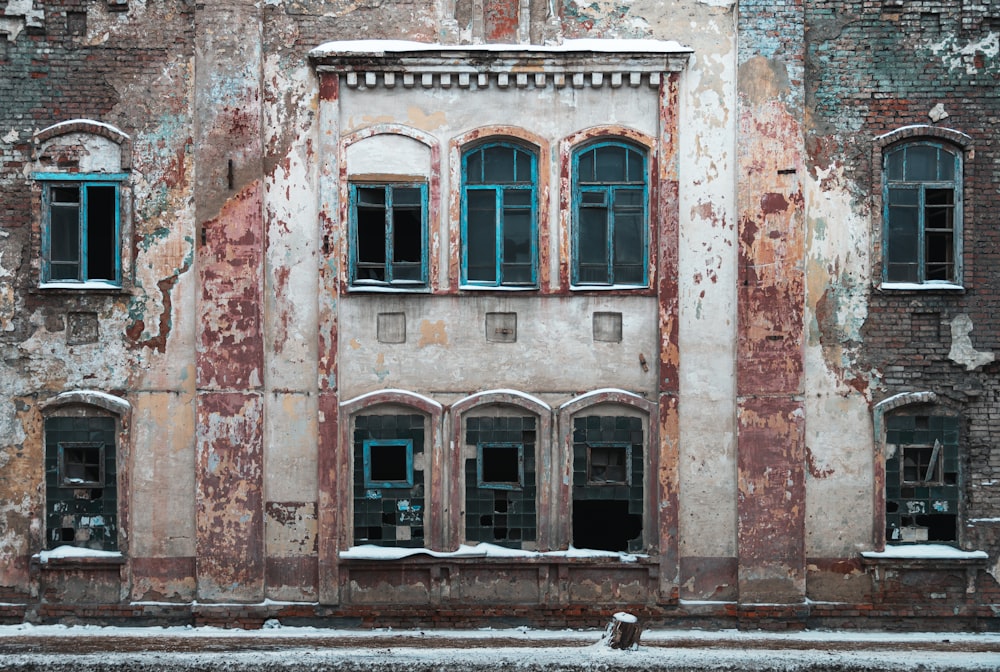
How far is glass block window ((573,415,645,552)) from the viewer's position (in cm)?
1057

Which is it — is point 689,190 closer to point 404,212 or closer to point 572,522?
point 404,212

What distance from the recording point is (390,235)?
34.8 feet

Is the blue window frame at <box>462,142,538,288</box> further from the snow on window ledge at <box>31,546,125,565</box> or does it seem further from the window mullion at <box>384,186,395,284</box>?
the snow on window ledge at <box>31,546,125,565</box>

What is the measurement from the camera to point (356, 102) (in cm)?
1050

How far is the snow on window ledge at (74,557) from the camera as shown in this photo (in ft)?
34.0

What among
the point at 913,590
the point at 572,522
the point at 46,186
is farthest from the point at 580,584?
the point at 46,186

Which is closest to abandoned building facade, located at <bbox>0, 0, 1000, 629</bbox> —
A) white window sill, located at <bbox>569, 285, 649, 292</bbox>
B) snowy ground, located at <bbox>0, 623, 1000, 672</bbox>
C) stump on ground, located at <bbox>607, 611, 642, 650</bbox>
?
white window sill, located at <bbox>569, 285, 649, 292</bbox>

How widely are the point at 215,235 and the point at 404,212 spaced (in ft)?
6.79

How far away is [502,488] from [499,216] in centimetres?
303

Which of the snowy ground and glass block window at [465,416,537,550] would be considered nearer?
the snowy ground

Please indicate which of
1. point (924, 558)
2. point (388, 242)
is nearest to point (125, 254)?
point (388, 242)

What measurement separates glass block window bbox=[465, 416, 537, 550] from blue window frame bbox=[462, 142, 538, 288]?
1578 mm

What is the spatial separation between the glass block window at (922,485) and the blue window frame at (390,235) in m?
5.55

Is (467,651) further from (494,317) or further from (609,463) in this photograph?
(494,317)
